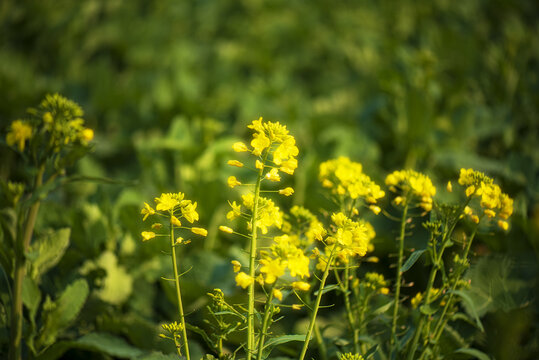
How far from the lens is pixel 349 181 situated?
854 mm

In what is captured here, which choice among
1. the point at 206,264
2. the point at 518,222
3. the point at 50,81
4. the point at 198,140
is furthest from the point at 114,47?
the point at 518,222

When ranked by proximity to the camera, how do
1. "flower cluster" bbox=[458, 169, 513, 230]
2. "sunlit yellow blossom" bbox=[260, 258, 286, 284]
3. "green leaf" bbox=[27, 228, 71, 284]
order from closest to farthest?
1. "sunlit yellow blossom" bbox=[260, 258, 286, 284]
2. "flower cluster" bbox=[458, 169, 513, 230]
3. "green leaf" bbox=[27, 228, 71, 284]

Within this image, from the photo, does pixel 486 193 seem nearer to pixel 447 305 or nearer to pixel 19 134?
pixel 447 305

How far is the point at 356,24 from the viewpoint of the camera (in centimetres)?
357

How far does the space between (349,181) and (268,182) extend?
38.6 inches

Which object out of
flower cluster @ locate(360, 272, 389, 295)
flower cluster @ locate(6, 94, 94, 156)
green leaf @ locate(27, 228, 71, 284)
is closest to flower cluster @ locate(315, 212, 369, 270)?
flower cluster @ locate(360, 272, 389, 295)

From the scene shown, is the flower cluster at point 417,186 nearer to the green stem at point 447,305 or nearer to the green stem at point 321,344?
the green stem at point 447,305

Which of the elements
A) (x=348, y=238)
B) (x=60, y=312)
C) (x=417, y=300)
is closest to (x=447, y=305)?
(x=417, y=300)

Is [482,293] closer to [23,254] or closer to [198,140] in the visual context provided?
[23,254]

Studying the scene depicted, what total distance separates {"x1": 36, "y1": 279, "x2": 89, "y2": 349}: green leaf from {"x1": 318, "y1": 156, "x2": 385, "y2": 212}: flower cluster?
2.05 ft

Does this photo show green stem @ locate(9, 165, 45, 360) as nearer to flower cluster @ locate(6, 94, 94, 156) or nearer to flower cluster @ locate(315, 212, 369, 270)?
flower cluster @ locate(6, 94, 94, 156)

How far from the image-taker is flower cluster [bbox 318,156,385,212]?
0.82m

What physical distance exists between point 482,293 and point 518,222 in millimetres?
349

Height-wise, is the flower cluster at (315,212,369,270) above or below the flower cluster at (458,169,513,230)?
below
